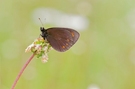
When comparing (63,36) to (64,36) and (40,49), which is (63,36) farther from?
(40,49)

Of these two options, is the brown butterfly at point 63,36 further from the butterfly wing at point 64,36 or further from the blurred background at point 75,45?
the blurred background at point 75,45

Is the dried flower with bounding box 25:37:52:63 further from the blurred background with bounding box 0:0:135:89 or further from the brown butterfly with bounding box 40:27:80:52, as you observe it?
the blurred background with bounding box 0:0:135:89

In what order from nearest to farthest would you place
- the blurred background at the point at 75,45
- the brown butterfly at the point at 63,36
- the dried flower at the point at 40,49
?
the dried flower at the point at 40,49 < the brown butterfly at the point at 63,36 < the blurred background at the point at 75,45

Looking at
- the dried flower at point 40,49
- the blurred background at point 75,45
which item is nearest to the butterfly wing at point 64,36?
the dried flower at point 40,49

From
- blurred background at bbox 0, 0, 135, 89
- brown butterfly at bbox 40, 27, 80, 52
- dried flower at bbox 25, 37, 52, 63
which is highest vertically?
blurred background at bbox 0, 0, 135, 89

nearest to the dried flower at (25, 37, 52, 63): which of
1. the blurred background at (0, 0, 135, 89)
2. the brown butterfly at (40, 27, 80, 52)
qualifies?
the brown butterfly at (40, 27, 80, 52)

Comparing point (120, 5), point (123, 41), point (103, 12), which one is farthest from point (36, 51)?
point (120, 5)

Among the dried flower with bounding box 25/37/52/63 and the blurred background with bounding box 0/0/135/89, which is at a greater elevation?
the blurred background with bounding box 0/0/135/89

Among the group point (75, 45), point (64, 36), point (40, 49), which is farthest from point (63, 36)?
point (75, 45)

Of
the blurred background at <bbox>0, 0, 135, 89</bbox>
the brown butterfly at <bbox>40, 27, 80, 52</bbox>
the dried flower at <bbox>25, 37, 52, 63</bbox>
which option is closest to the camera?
the dried flower at <bbox>25, 37, 52, 63</bbox>

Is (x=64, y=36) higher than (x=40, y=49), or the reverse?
(x=64, y=36)
